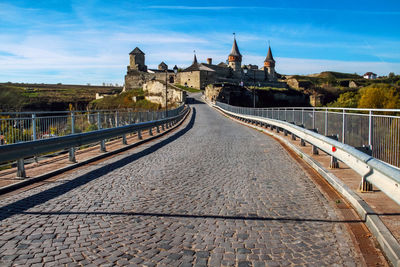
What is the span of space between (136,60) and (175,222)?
400ft

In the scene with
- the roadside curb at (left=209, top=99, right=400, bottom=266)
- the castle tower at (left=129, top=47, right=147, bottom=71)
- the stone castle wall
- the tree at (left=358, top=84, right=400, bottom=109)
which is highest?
the castle tower at (left=129, top=47, right=147, bottom=71)

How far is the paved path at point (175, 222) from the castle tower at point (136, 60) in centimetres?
11749

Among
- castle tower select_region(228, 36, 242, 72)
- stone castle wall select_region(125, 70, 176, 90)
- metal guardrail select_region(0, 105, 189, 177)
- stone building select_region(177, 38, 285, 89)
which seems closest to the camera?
metal guardrail select_region(0, 105, 189, 177)

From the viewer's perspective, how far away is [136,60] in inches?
4796

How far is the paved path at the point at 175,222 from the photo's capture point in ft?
12.4

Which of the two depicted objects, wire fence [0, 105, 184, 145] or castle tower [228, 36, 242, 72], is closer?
wire fence [0, 105, 184, 145]

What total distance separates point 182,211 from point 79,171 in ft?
14.6

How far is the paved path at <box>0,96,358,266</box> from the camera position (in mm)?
3771

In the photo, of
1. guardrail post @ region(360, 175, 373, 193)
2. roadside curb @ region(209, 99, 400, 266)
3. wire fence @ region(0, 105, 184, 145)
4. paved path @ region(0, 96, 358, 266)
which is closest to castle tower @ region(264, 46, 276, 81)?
wire fence @ region(0, 105, 184, 145)

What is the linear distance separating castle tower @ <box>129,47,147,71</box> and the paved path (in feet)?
385

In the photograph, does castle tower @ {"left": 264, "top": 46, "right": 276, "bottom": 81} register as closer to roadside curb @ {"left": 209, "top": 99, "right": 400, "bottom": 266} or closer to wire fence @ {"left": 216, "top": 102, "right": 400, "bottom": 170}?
wire fence @ {"left": 216, "top": 102, "right": 400, "bottom": 170}

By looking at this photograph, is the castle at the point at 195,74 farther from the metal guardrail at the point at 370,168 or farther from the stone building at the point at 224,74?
the metal guardrail at the point at 370,168

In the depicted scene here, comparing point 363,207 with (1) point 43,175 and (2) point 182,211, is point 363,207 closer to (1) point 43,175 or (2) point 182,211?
(2) point 182,211

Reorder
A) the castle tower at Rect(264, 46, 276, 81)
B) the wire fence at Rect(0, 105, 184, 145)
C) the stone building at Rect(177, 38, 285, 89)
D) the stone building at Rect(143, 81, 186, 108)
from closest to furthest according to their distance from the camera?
the wire fence at Rect(0, 105, 184, 145), the stone building at Rect(143, 81, 186, 108), the stone building at Rect(177, 38, 285, 89), the castle tower at Rect(264, 46, 276, 81)
